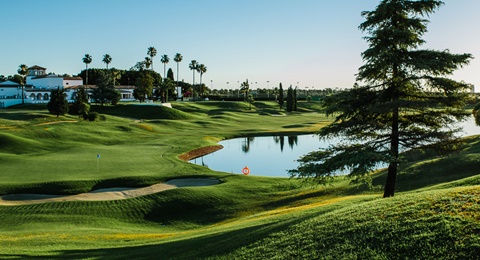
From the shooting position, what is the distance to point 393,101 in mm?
20031

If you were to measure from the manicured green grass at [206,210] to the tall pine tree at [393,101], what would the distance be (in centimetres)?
239

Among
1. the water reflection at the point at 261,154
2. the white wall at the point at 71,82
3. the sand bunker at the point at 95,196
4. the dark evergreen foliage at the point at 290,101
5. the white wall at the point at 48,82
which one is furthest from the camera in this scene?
the dark evergreen foliage at the point at 290,101

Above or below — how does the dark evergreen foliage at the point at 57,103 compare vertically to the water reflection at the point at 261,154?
above

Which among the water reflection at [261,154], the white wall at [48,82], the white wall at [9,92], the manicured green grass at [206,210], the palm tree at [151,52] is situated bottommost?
the water reflection at [261,154]

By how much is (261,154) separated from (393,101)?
142ft

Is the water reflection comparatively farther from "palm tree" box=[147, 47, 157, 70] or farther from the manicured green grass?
"palm tree" box=[147, 47, 157, 70]

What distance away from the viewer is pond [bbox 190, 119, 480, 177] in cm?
5156

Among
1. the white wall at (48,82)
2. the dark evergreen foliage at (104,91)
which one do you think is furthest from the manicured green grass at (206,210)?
the white wall at (48,82)

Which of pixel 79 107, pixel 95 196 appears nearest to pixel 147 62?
pixel 79 107

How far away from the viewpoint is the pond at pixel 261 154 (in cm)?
5156

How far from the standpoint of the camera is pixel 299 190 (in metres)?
34.7

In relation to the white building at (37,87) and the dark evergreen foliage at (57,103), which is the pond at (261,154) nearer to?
the dark evergreen foliage at (57,103)

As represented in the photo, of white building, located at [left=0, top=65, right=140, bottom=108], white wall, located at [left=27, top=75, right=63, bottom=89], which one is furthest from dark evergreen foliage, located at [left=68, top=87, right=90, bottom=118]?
white wall, located at [left=27, top=75, right=63, bottom=89]

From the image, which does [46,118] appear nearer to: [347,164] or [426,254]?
[347,164]
